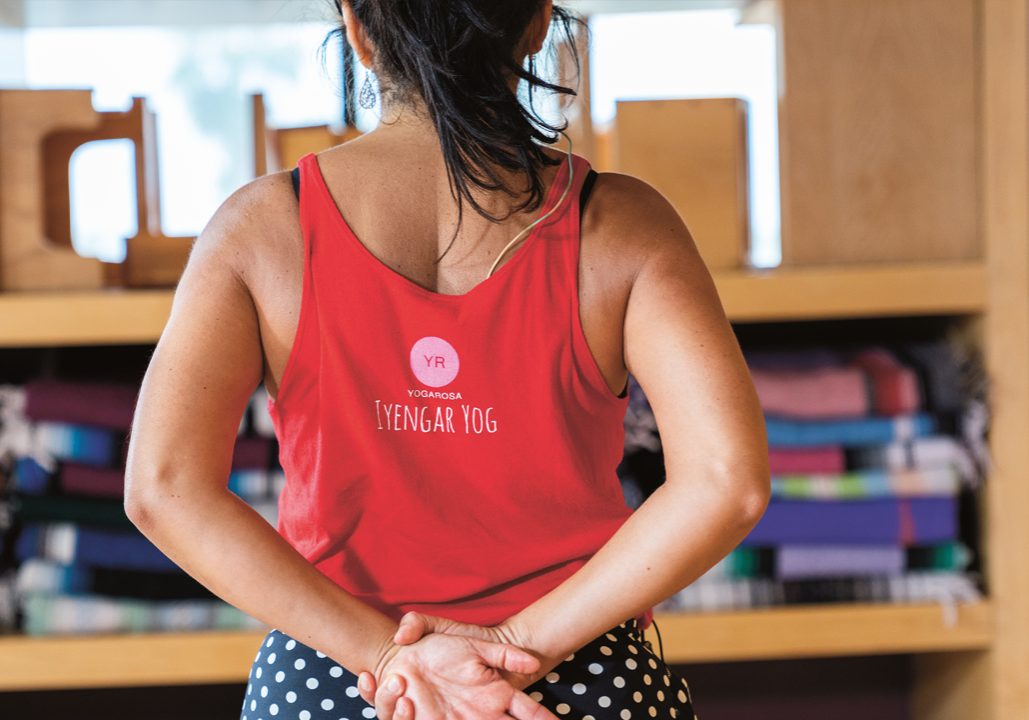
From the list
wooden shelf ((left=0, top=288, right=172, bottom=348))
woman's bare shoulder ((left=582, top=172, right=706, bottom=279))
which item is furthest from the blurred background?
woman's bare shoulder ((left=582, top=172, right=706, bottom=279))

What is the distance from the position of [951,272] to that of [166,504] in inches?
36.9

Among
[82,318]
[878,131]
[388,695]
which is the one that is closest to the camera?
[388,695]

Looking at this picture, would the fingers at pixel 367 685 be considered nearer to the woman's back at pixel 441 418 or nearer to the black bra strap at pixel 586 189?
the woman's back at pixel 441 418

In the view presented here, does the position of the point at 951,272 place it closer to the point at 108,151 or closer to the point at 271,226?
the point at 271,226

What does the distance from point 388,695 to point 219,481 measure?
175mm

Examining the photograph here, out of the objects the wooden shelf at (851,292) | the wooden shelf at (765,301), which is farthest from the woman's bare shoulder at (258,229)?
the wooden shelf at (851,292)

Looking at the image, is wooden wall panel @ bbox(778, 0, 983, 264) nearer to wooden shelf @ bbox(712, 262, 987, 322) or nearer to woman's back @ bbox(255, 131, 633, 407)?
wooden shelf @ bbox(712, 262, 987, 322)

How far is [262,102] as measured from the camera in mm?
1360

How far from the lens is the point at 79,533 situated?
4.21 ft

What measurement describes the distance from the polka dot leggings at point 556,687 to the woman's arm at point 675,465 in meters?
0.03

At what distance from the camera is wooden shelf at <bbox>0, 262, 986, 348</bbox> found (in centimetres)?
122

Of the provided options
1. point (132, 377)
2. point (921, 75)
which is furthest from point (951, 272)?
point (132, 377)

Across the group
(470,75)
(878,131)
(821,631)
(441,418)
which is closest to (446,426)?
(441,418)

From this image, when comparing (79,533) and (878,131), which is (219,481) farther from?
(878,131)
